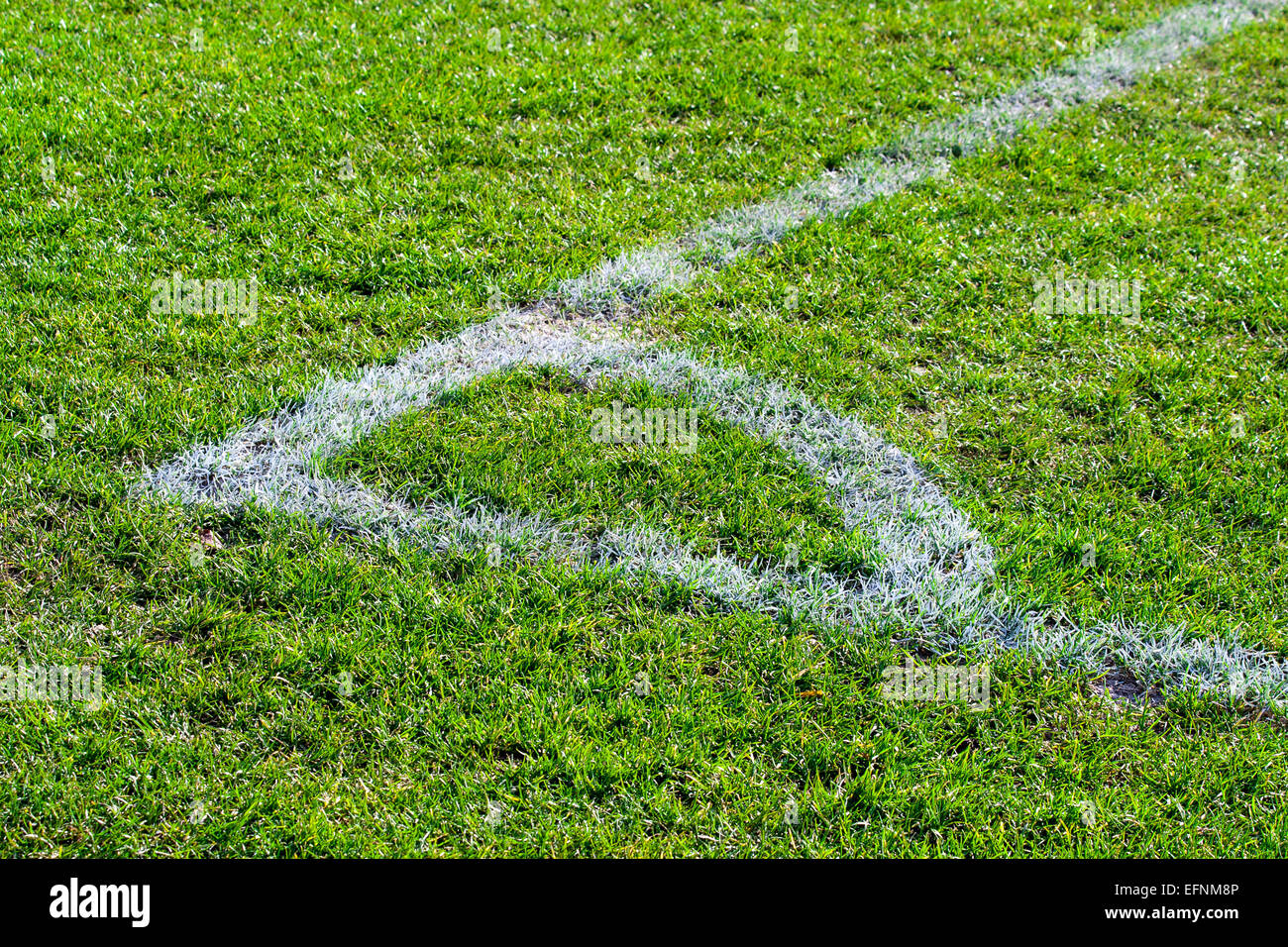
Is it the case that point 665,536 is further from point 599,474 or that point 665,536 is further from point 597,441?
point 597,441

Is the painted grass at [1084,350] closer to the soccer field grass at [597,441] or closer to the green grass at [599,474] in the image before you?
the soccer field grass at [597,441]

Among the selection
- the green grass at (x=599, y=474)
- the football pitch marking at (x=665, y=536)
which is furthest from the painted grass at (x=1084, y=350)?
the green grass at (x=599, y=474)

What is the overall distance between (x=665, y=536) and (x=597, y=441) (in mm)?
511

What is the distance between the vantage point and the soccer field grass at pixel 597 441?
262cm

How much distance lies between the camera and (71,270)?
4.00 metres

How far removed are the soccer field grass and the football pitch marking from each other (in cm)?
6

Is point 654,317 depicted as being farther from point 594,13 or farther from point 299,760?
point 594,13

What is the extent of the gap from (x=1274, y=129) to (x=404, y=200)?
4.92 metres

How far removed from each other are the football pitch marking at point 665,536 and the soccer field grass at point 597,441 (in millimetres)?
55

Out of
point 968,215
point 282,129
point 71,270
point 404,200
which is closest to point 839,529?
point 968,215

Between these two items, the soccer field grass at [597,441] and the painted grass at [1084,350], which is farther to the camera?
the painted grass at [1084,350]

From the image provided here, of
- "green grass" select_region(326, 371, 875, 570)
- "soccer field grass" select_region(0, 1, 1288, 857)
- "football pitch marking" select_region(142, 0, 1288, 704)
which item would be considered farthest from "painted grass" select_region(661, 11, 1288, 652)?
"green grass" select_region(326, 371, 875, 570)

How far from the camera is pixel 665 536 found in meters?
3.23

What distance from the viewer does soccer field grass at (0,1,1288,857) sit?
262 centimetres
